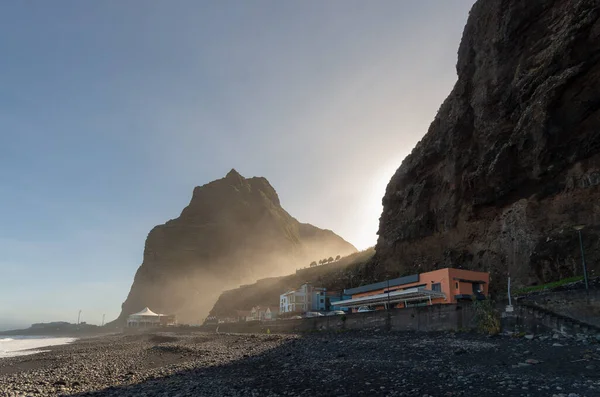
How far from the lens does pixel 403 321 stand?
29.2 m

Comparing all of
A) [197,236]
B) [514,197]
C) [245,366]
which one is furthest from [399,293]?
[197,236]

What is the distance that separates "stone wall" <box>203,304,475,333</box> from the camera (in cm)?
2450

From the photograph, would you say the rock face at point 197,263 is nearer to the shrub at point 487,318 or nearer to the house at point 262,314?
the house at point 262,314

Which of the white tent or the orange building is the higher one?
the orange building

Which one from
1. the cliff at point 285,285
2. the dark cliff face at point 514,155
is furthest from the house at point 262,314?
the dark cliff face at point 514,155

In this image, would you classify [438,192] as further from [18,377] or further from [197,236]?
[197,236]

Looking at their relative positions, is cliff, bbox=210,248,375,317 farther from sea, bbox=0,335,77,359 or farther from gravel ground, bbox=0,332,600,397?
gravel ground, bbox=0,332,600,397

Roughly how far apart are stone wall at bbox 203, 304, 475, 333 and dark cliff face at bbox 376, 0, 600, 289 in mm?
11915

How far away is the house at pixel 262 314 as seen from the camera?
238ft

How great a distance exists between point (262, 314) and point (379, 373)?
65774 mm

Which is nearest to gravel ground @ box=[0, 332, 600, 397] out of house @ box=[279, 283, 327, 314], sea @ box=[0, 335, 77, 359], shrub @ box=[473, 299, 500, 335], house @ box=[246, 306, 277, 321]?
shrub @ box=[473, 299, 500, 335]

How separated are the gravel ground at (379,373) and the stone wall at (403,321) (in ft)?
5.85

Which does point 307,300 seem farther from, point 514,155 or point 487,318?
point 487,318

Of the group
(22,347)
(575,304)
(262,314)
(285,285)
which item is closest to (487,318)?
(575,304)
